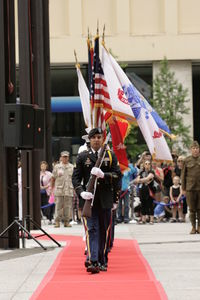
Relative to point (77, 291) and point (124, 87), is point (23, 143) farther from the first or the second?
point (77, 291)

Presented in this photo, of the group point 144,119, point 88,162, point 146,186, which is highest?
point 144,119

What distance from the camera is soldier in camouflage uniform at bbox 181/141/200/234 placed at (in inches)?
851

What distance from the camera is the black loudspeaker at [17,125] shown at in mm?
16906

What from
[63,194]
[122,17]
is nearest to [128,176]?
[63,194]

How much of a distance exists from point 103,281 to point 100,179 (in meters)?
1.72

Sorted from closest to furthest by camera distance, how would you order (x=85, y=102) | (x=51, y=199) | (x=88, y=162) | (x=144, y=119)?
(x=88, y=162), (x=144, y=119), (x=85, y=102), (x=51, y=199)

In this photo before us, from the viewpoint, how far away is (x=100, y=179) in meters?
12.9

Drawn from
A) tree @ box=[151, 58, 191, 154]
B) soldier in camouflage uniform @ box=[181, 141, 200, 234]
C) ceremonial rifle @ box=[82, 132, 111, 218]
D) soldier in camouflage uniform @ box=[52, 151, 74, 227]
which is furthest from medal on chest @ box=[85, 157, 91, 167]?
tree @ box=[151, 58, 191, 154]

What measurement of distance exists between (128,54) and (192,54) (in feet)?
12.7

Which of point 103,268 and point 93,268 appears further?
point 103,268

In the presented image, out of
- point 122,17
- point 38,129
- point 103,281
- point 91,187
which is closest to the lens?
point 103,281

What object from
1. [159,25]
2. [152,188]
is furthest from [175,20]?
[152,188]

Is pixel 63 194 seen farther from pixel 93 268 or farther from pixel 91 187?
pixel 93 268

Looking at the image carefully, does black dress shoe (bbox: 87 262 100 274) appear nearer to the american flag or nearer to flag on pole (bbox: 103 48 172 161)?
the american flag
